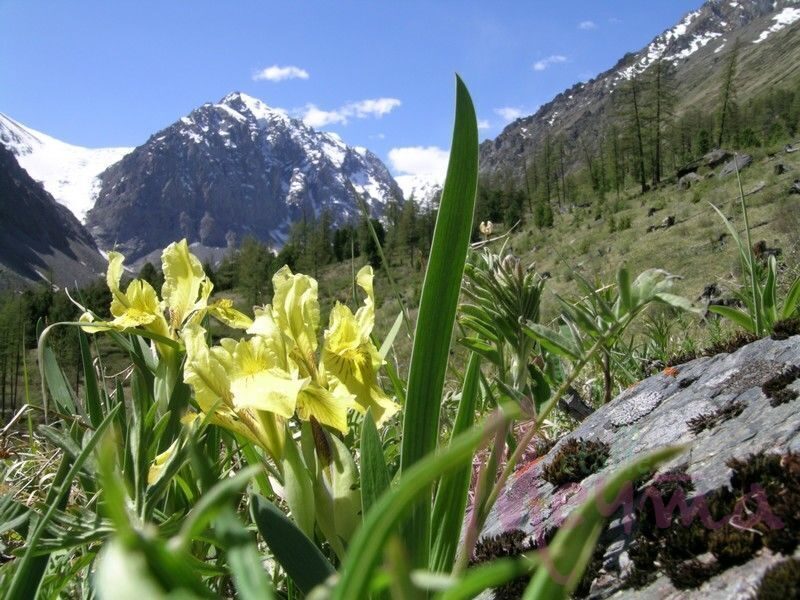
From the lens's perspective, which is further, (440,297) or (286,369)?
(286,369)

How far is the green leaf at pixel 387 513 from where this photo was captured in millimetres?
350

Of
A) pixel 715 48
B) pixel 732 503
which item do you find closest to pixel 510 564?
pixel 732 503

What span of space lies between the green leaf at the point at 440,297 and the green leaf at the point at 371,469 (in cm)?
3

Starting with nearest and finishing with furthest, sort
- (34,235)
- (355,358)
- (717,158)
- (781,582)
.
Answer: (781,582) < (355,358) < (717,158) < (34,235)

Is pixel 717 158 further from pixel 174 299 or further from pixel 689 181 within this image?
pixel 174 299

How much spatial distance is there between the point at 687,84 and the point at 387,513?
173m

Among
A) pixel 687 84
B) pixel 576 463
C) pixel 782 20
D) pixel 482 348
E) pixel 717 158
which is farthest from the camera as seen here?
pixel 782 20

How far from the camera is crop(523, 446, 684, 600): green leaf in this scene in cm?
40

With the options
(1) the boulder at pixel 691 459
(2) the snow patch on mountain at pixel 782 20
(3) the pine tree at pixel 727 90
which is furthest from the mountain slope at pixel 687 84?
(1) the boulder at pixel 691 459

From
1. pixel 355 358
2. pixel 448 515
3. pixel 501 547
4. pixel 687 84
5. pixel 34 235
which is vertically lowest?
pixel 501 547

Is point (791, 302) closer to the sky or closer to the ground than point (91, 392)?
closer to the ground

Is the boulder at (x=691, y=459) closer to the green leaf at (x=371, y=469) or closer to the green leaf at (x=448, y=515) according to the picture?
the green leaf at (x=448, y=515)

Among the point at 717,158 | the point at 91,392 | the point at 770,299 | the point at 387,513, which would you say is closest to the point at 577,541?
the point at 387,513

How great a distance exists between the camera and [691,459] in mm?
1044
